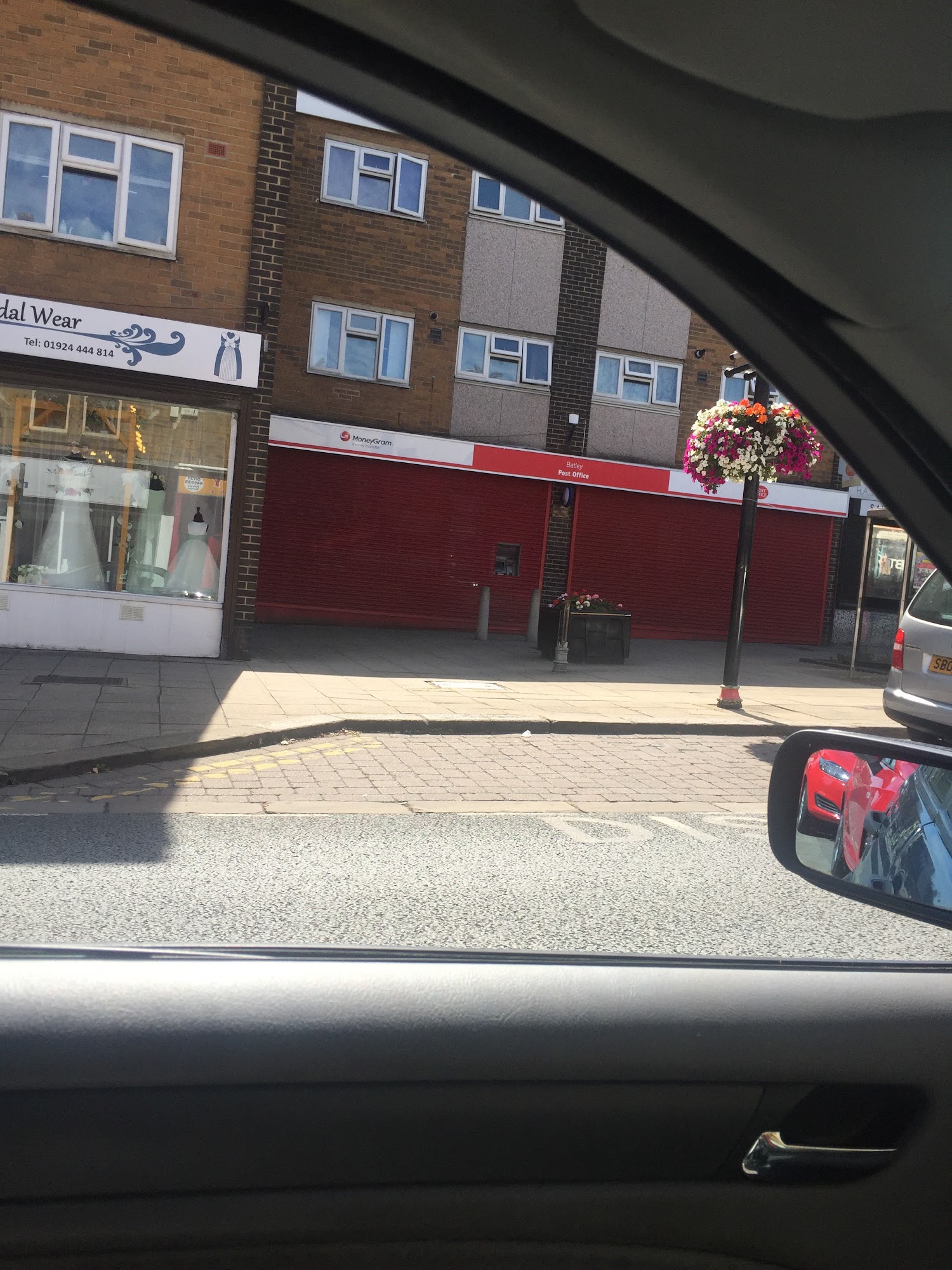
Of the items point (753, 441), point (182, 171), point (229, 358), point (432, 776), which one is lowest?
point (432, 776)

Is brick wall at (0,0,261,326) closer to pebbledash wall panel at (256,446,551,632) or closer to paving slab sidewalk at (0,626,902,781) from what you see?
paving slab sidewalk at (0,626,902,781)

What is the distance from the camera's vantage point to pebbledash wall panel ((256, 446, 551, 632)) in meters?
19.8

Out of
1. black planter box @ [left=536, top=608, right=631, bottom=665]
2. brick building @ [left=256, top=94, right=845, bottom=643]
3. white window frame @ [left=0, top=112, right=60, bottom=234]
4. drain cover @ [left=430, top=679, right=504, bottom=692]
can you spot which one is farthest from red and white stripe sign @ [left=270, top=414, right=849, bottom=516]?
drain cover @ [left=430, top=679, right=504, bottom=692]

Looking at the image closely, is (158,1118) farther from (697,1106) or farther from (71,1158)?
(697,1106)

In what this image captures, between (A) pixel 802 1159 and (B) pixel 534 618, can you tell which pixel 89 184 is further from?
(A) pixel 802 1159

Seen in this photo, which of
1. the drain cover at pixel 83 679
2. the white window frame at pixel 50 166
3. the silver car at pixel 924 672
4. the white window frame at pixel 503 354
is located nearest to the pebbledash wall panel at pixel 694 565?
the white window frame at pixel 503 354

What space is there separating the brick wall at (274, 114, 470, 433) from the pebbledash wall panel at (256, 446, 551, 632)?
99 cm

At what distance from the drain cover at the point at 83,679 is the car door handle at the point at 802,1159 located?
9.71 meters

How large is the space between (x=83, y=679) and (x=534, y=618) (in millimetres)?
9845

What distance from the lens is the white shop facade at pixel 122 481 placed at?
42.1ft

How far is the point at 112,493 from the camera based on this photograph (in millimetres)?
13570

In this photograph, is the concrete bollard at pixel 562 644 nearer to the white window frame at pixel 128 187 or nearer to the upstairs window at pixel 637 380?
the white window frame at pixel 128 187

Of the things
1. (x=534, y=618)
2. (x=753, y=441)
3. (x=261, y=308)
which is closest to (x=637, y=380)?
(x=534, y=618)

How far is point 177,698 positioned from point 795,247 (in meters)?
9.65
